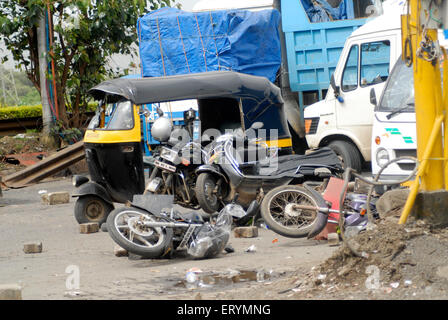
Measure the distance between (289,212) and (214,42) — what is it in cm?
699

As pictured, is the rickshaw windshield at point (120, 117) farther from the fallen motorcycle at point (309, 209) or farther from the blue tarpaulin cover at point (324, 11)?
the blue tarpaulin cover at point (324, 11)

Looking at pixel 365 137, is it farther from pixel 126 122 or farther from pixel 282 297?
pixel 282 297

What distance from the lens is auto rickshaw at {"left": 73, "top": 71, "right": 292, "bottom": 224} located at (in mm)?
9547

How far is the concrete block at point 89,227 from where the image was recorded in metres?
9.55

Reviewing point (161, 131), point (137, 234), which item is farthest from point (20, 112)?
point (137, 234)

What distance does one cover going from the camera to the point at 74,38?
17.7 meters

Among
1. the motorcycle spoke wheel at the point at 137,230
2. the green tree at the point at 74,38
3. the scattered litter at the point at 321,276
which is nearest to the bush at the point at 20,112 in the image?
the green tree at the point at 74,38

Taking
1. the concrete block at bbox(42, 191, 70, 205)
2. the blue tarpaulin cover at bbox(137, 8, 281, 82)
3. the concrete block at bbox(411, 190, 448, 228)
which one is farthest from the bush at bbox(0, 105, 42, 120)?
the concrete block at bbox(411, 190, 448, 228)

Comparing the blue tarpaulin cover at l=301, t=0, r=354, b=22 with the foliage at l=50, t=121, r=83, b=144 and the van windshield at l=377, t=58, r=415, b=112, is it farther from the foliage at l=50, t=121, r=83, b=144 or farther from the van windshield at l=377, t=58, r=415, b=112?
the foliage at l=50, t=121, r=83, b=144

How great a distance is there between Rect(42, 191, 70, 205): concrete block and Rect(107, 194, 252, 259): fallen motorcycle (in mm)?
5152

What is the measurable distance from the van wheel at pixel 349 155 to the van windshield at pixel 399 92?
8.44ft

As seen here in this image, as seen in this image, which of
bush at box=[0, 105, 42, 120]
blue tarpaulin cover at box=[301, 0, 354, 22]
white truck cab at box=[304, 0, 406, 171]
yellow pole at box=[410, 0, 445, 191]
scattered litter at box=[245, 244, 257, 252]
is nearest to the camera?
yellow pole at box=[410, 0, 445, 191]

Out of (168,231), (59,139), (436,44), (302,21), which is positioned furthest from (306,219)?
(59,139)

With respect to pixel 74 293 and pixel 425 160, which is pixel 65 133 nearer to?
pixel 74 293
